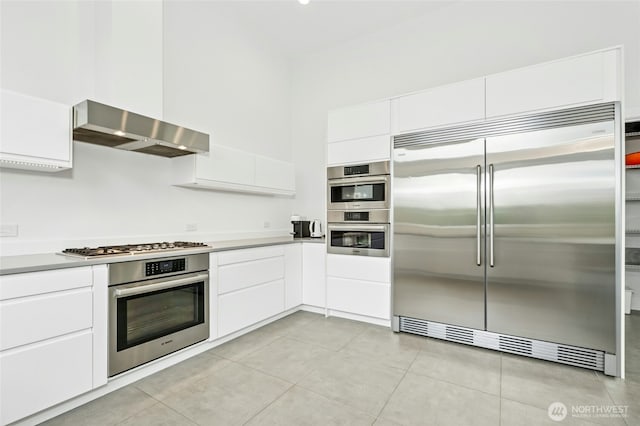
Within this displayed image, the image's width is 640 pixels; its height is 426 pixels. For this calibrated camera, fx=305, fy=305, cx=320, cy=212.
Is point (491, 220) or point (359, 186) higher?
point (359, 186)

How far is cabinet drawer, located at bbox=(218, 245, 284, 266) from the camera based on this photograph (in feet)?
9.09

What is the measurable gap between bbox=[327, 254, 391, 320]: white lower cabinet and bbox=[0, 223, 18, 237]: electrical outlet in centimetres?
267

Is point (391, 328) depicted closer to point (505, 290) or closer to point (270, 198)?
point (505, 290)

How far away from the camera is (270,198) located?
4.28m

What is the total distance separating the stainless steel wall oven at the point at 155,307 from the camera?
203 cm

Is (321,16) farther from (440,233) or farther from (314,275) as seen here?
(314,275)

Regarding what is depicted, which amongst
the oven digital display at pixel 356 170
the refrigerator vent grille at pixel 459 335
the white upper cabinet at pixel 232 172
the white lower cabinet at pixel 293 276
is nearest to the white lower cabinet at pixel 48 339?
the white upper cabinet at pixel 232 172

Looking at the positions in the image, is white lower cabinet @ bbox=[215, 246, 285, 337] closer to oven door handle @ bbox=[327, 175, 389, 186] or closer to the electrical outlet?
oven door handle @ bbox=[327, 175, 389, 186]

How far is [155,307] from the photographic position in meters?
2.27

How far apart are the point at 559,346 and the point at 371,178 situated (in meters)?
2.15

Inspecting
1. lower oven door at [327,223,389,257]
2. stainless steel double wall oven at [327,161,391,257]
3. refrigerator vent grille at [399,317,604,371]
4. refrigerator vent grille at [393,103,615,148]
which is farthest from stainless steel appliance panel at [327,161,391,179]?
refrigerator vent grille at [399,317,604,371]

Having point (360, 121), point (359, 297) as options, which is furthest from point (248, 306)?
point (360, 121)

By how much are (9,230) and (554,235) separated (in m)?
3.94

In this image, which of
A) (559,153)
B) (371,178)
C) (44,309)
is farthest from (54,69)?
(559,153)
